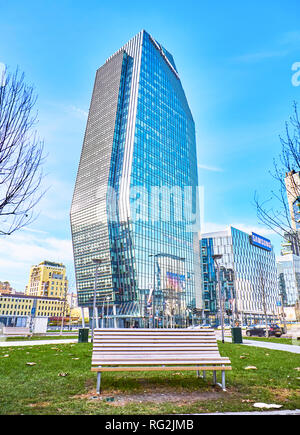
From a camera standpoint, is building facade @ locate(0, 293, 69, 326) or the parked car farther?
building facade @ locate(0, 293, 69, 326)

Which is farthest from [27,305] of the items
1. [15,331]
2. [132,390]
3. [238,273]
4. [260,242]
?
[132,390]

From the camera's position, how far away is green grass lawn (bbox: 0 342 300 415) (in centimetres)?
423

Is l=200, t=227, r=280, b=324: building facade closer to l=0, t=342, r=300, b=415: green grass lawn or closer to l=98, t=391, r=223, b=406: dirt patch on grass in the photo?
l=0, t=342, r=300, b=415: green grass lawn

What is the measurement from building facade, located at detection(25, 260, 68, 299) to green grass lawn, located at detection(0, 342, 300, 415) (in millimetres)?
145648

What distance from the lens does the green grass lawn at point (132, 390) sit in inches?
166

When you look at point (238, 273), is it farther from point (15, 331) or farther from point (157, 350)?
point (157, 350)

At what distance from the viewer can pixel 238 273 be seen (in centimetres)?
10150

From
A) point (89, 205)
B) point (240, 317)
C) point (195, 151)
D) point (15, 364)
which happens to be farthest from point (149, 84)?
point (15, 364)

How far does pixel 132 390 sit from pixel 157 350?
33.5 inches

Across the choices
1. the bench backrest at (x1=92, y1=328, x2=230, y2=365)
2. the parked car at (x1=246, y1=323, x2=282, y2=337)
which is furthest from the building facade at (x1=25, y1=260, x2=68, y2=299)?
the bench backrest at (x1=92, y1=328, x2=230, y2=365)

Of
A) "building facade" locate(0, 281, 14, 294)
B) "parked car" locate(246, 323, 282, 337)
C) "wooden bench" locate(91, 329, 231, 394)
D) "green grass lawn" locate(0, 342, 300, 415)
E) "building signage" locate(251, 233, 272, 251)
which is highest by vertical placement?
"building signage" locate(251, 233, 272, 251)

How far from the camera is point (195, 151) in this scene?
10644 centimetres

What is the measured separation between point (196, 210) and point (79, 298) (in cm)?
4700

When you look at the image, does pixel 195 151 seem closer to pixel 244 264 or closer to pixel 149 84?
pixel 149 84
